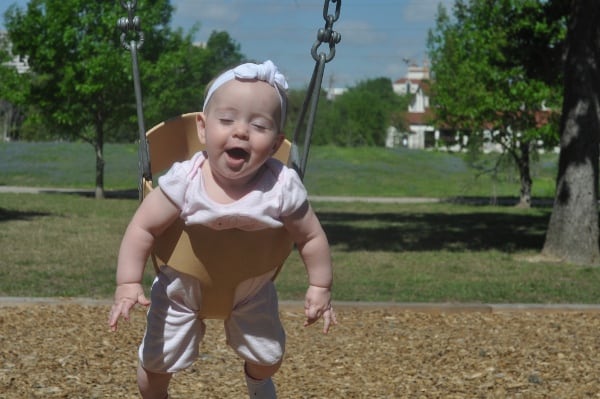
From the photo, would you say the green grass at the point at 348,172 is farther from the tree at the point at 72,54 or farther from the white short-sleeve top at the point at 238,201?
the white short-sleeve top at the point at 238,201

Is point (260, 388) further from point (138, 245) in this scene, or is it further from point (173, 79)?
point (173, 79)

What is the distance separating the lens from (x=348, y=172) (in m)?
37.3

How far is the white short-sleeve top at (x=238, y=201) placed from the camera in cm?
289

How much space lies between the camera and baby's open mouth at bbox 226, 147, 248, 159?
2895 millimetres

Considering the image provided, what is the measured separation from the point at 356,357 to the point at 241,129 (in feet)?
10.6

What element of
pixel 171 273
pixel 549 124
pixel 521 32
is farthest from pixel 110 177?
pixel 171 273

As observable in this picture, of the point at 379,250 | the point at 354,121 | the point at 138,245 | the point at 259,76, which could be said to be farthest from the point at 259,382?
the point at 354,121

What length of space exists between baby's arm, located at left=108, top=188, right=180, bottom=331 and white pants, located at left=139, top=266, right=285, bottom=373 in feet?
0.43

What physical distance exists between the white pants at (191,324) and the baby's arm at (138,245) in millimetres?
132

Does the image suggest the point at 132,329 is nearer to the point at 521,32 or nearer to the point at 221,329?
the point at 221,329

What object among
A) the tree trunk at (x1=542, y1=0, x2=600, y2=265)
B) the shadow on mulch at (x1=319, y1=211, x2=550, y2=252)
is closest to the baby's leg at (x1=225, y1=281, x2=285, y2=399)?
the tree trunk at (x1=542, y1=0, x2=600, y2=265)

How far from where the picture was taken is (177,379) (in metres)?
5.23

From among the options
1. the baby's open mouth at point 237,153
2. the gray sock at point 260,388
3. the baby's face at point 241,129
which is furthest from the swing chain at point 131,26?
the gray sock at point 260,388

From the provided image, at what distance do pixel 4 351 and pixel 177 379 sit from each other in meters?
1.18
